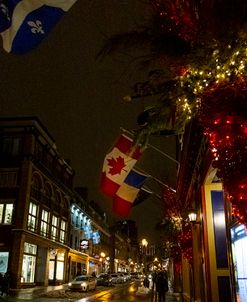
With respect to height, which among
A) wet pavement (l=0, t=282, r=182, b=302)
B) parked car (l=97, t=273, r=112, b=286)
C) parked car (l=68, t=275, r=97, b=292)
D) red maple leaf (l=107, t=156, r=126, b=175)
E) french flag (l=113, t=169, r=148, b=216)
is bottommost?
wet pavement (l=0, t=282, r=182, b=302)

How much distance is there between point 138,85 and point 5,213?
114 ft

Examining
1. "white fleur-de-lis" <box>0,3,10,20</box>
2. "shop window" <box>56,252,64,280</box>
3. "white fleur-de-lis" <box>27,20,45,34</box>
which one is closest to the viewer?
"white fleur-de-lis" <box>0,3,10,20</box>

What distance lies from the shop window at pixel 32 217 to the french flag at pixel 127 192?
25.3 metres

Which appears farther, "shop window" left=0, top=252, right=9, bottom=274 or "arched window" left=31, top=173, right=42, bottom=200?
"arched window" left=31, top=173, right=42, bottom=200

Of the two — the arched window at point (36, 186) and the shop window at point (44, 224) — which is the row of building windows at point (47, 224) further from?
the arched window at point (36, 186)

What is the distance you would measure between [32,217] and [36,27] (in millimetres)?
37199

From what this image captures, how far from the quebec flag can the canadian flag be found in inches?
335

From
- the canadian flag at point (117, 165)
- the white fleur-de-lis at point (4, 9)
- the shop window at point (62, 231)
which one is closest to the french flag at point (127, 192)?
the canadian flag at point (117, 165)

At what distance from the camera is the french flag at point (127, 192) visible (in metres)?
17.3

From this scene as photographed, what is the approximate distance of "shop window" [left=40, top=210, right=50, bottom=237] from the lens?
45.4m

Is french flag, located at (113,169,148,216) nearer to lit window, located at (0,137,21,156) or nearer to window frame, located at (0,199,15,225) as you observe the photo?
window frame, located at (0,199,15,225)

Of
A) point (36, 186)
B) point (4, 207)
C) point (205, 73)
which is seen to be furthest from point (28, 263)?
point (205, 73)

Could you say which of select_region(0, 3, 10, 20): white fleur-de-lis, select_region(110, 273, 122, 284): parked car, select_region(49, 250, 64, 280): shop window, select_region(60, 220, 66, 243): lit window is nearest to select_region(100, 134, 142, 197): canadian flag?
select_region(0, 3, 10, 20): white fleur-de-lis

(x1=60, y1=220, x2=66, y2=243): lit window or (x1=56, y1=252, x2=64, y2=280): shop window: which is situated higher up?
(x1=60, y1=220, x2=66, y2=243): lit window
